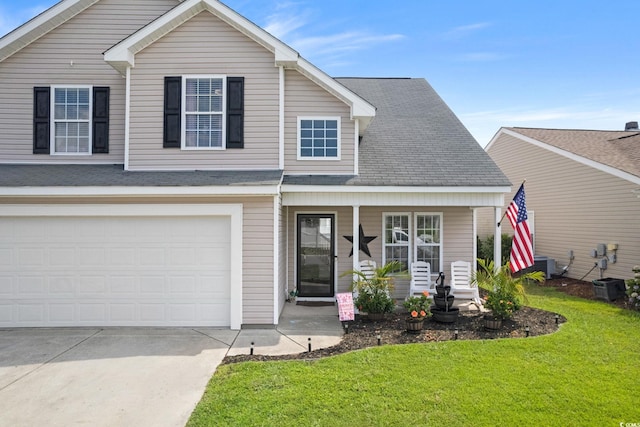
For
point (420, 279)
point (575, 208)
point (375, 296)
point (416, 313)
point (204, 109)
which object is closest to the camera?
point (416, 313)

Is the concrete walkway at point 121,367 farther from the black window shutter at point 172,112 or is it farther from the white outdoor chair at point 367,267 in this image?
the black window shutter at point 172,112

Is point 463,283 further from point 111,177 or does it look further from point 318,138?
point 111,177

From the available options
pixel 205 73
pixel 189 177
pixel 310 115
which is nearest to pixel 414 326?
pixel 310 115

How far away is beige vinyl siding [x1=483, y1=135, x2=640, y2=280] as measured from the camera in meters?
11.9

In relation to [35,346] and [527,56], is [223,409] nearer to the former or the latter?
[35,346]

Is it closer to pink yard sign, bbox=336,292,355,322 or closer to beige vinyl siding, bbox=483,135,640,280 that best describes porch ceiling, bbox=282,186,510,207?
pink yard sign, bbox=336,292,355,322

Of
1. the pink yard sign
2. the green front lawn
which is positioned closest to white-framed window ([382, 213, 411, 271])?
the pink yard sign

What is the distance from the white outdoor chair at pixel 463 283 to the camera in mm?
9602

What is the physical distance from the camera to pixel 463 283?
9984 millimetres

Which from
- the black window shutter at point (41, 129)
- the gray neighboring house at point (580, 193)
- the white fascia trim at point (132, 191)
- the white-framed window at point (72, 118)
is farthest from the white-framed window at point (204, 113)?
the gray neighboring house at point (580, 193)

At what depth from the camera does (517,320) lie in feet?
26.7

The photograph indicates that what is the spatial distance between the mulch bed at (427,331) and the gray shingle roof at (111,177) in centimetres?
331


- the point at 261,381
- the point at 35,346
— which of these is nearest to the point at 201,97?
the point at 35,346

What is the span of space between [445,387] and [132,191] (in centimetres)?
645
